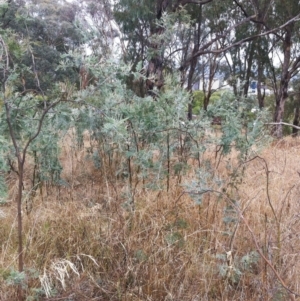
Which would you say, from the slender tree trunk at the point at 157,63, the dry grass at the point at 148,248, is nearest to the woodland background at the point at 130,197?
the dry grass at the point at 148,248

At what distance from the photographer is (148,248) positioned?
5.92 feet

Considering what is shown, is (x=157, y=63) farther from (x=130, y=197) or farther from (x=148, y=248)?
(x=148, y=248)

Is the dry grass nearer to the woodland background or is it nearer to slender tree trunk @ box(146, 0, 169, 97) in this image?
the woodland background

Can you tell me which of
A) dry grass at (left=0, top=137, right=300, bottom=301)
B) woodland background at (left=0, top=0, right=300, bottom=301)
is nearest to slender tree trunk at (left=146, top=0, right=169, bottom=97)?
woodland background at (left=0, top=0, right=300, bottom=301)

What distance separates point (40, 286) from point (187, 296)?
0.64 metres

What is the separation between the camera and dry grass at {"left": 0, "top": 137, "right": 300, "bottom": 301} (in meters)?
1.59

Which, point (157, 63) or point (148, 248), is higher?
point (157, 63)

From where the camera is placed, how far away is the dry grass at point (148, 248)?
5.22ft

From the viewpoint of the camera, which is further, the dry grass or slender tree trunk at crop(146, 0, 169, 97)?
slender tree trunk at crop(146, 0, 169, 97)

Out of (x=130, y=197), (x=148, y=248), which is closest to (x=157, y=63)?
(x=130, y=197)

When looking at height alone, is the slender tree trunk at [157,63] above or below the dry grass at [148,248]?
above

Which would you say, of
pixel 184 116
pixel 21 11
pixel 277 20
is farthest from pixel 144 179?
pixel 277 20

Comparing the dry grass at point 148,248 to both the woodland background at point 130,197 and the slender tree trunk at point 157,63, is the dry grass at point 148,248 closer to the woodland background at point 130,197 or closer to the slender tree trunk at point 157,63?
the woodland background at point 130,197

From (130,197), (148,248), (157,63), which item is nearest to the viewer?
(148,248)
